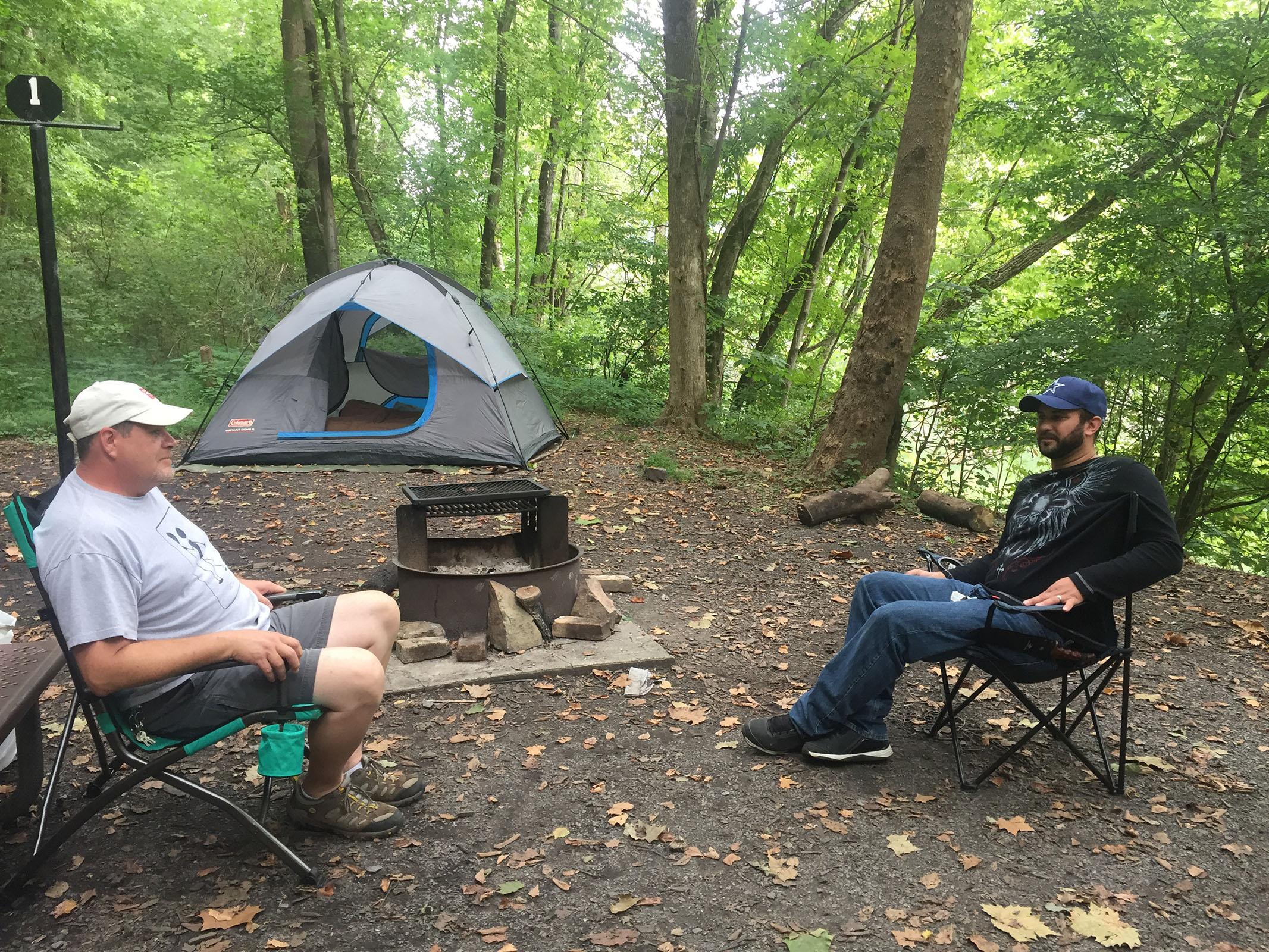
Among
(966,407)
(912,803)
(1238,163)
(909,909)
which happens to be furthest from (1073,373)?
(909,909)

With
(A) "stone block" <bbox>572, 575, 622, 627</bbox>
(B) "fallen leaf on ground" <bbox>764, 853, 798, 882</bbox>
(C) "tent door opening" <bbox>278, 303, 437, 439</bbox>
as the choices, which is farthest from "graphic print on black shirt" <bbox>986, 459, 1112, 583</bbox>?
(C) "tent door opening" <bbox>278, 303, 437, 439</bbox>

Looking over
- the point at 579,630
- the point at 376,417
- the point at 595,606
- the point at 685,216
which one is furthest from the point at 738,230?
the point at 579,630

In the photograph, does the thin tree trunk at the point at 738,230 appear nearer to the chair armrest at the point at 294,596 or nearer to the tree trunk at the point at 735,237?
the tree trunk at the point at 735,237

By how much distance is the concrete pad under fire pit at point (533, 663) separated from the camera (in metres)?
3.38

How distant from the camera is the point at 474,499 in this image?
3.69 meters

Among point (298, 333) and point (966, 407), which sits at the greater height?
point (298, 333)

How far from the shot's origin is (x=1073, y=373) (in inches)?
234

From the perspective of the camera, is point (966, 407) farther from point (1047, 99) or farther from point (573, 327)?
point (573, 327)

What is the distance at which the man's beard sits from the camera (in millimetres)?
2797

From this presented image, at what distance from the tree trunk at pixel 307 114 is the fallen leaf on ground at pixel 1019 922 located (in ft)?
35.9

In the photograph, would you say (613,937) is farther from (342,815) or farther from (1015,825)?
(1015,825)

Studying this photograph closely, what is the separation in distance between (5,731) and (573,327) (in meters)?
11.4

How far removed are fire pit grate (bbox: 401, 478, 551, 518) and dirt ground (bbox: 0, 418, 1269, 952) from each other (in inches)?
34.1

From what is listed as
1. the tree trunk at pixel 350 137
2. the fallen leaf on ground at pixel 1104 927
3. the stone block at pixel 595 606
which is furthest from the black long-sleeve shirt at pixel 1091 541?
the tree trunk at pixel 350 137
